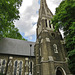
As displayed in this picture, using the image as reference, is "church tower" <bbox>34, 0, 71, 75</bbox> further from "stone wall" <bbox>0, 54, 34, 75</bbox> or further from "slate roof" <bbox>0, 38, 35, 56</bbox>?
"slate roof" <bbox>0, 38, 35, 56</bbox>

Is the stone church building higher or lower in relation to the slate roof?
lower

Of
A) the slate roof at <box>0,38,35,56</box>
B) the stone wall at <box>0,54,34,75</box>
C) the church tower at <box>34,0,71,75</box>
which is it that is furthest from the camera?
the slate roof at <box>0,38,35,56</box>

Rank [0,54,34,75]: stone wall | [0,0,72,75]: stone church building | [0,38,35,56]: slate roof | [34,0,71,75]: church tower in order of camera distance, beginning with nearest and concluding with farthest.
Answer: [34,0,71,75]: church tower
[0,0,72,75]: stone church building
[0,54,34,75]: stone wall
[0,38,35,56]: slate roof

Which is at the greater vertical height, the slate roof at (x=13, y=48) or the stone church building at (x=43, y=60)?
the slate roof at (x=13, y=48)

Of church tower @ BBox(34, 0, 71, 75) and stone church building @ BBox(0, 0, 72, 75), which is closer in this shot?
church tower @ BBox(34, 0, 71, 75)

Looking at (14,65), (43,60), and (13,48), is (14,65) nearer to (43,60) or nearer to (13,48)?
(13,48)

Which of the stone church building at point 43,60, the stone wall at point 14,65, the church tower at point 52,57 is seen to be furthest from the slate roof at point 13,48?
the church tower at point 52,57

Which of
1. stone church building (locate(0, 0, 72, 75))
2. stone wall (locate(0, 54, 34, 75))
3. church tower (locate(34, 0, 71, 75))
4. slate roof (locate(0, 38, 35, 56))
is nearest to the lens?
church tower (locate(34, 0, 71, 75))

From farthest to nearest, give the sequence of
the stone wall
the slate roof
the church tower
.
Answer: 1. the slate roof
2. the stone wall
3. the church tower

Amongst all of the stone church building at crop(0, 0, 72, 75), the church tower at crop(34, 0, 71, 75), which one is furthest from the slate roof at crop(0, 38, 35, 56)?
the church tower at crop(34, 0, 71, 75)

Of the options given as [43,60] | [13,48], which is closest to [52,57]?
[43,60]

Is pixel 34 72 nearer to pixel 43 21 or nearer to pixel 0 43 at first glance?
pixel 0 43

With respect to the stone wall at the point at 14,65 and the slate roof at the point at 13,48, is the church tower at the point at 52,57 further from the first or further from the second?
the slate roof at the point at 13,48

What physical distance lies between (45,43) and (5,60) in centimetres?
866
